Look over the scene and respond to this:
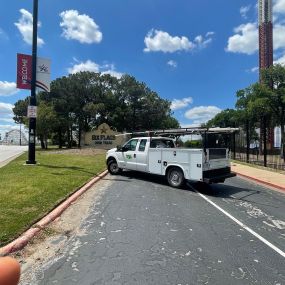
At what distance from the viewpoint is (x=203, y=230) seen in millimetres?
7551

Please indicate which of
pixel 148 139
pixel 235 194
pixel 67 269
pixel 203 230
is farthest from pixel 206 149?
pixel 67 269

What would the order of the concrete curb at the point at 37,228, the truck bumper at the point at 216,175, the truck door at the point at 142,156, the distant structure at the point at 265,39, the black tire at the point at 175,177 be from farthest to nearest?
the distant structure at the point at 265,39 < the truck door at the point at 142,156 < the black tire at the point at 175,177 < the truck bumper at the point at 216,175 < the concrete curb at the point at 37,228

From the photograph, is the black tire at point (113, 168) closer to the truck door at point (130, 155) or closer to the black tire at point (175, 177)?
the truck door at point (130, 155)

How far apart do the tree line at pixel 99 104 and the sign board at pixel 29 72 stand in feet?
113

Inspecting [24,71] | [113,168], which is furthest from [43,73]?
[113,168]

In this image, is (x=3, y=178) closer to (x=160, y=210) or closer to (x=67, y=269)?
(x=160, y=210)

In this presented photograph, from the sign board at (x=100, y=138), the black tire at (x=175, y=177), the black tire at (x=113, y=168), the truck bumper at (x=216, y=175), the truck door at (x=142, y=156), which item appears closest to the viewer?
the truck bumper at (x=216, y=175)

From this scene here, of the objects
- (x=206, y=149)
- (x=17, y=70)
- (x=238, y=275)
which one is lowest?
(x=238, y=275)

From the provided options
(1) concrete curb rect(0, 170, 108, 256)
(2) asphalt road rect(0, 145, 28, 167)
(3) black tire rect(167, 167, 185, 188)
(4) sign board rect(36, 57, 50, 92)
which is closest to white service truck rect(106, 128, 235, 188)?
(3) black tire rect(167, 167, 185, 188)

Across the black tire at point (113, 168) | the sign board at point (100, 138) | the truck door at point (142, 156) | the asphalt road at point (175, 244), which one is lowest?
the asphalt road at point (175, 244)

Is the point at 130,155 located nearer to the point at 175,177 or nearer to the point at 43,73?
the point at 175,177

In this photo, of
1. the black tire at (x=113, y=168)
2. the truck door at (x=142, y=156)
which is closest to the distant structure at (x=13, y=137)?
the black tire at (x=113, y=168)

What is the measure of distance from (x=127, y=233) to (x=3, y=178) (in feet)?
25.0

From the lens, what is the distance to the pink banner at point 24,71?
1922 cm
